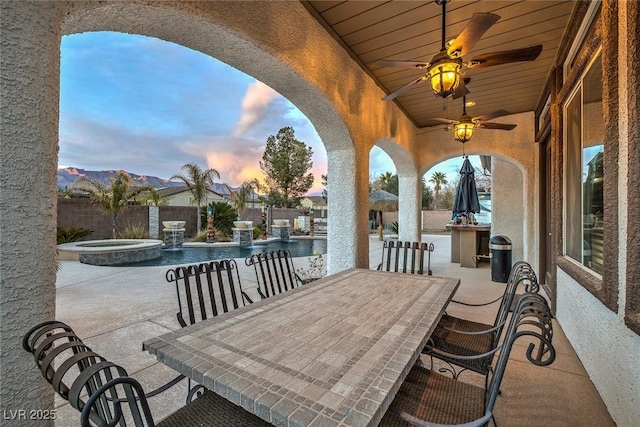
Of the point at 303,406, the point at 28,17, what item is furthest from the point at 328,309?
the point at 28,17

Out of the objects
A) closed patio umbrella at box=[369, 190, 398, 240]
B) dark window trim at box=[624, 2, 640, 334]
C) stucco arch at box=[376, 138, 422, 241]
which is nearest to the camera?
dark window trim at box=[624, 2, 640, 334]

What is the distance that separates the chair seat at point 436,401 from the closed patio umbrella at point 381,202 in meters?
11.5

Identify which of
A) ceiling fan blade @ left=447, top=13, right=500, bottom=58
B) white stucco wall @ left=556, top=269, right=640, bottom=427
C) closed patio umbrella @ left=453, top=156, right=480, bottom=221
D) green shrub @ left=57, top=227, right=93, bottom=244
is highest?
ceiling fan blade @ left=447, top=13, right=500, bottom=58

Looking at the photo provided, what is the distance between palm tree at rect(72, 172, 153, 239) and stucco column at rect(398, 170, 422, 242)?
9848 mm

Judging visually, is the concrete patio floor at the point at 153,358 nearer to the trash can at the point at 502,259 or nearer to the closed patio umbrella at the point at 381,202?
the trash can at the point at 502,259

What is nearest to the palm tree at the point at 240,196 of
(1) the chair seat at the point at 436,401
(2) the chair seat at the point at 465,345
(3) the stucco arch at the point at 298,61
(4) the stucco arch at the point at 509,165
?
(4) the stucco arch at the point at 509,165

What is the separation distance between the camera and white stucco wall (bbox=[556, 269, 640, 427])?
1.50 m

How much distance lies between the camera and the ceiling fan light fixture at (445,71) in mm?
2338

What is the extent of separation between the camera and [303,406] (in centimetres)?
83

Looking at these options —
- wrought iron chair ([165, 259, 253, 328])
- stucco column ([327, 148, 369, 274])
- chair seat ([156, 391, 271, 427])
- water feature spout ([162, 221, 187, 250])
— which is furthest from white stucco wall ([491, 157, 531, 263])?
water feature spout ([162, 221, 187, 250])

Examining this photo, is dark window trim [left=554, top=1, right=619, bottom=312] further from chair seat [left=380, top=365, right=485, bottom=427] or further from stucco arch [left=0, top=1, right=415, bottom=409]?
stucco arch [left=0, top=1, right=415, bottom=409]

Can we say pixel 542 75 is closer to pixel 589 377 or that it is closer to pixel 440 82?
pixel 440 82

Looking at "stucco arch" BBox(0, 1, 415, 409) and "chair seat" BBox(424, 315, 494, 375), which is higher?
"stucco arch" BBox(0, 1, 415, 409)

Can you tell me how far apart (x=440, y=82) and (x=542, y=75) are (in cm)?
256
